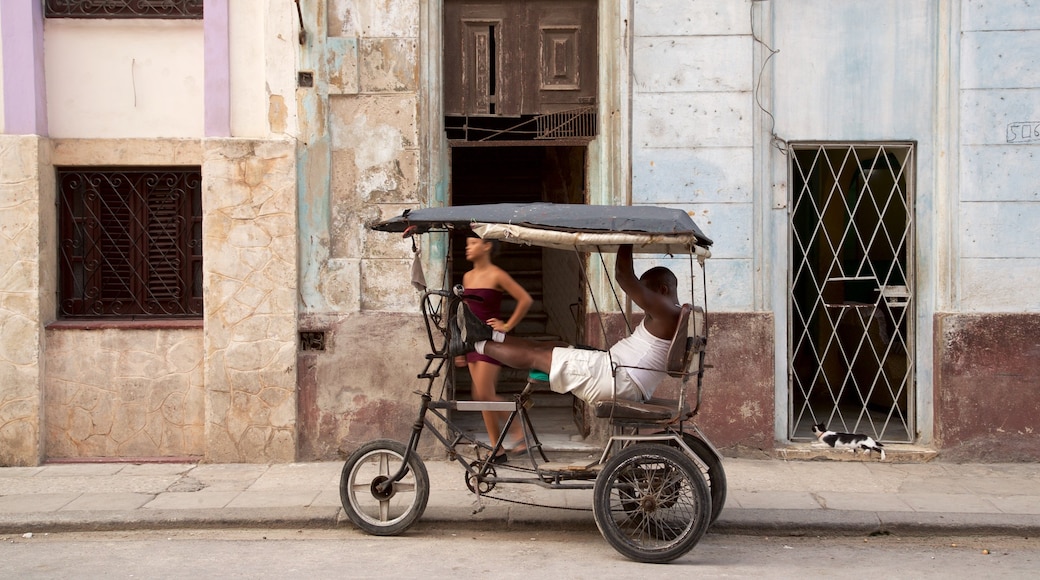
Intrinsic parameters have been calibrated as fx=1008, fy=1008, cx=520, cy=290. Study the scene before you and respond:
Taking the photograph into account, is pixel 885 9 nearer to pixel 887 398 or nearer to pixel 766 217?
pixel 766 217

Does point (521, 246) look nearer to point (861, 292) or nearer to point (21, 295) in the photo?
point (861, 292)

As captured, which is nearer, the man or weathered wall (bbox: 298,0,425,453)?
the man

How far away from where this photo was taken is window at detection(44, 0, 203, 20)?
899 cm

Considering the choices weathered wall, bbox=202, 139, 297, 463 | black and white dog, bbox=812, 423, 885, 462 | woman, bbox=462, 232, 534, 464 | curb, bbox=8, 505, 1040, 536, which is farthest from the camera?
black and white dog, bbox=812, 423, 885, 462

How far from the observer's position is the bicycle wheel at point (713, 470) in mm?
6617

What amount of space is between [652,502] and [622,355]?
96 centimetres

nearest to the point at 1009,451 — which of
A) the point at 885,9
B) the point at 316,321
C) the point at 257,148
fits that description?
the point at 885,9


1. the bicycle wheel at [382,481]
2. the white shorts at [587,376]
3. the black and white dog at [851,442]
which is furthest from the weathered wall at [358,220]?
the black and white dog at [851,442]

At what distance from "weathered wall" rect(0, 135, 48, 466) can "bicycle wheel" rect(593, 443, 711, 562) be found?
211 inches

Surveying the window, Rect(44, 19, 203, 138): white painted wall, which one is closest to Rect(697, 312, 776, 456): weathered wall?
Rect(44, 19, 203, 138): white painted wall

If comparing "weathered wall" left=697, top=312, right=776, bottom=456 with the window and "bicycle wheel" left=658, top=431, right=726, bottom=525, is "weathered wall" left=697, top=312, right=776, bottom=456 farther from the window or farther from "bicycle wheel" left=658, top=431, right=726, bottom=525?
the window

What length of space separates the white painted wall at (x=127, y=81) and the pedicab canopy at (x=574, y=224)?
3.74 m

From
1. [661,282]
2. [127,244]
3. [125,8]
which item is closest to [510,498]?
[661,282]

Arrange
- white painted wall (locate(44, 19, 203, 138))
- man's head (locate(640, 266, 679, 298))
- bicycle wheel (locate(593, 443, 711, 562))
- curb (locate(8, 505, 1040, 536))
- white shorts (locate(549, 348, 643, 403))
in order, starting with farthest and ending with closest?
white painted wall (locate(44, 19, 203, 138))
curb (locate(8, 505, 1040, 536))
man's head (locate(640, 266, 679, 298))
white shorts (locate(549, 348, 643, 403))
bicycle wheel (locate(593, 443, 711, 562))
